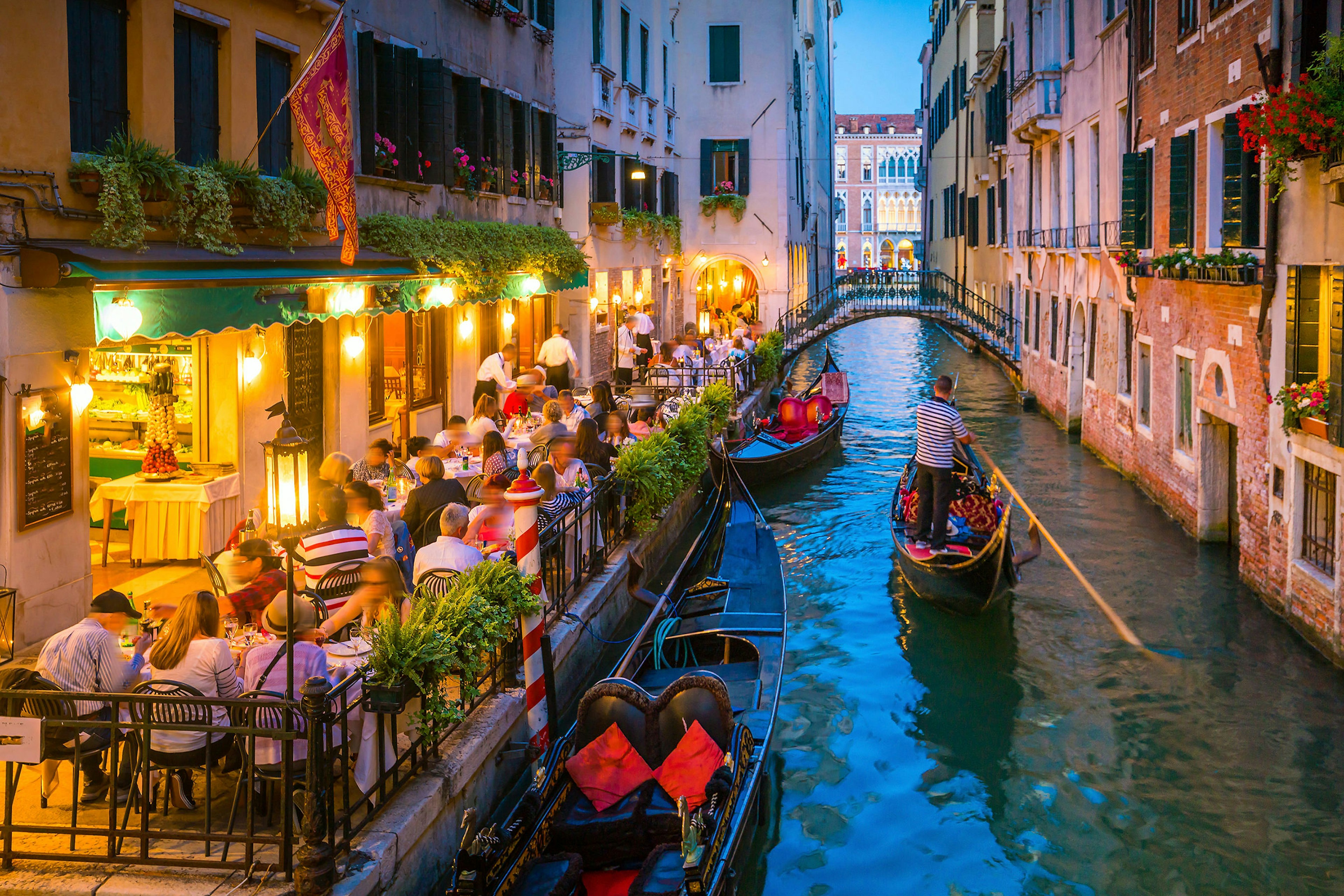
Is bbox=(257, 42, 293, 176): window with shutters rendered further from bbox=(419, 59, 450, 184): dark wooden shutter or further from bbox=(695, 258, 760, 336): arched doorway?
bbox=(695, 258, 760, 336): arched doorway

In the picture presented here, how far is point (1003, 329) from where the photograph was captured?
2748cm

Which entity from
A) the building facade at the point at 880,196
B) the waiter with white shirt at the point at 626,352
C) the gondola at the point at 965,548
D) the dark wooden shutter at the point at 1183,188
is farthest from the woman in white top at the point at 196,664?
the building facade at the point at 880,196

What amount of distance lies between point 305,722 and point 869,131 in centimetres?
8900

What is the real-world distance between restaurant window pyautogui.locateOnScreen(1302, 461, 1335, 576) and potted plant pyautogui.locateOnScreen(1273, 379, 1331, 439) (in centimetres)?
32

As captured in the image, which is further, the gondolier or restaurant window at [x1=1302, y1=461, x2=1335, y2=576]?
the gondolier

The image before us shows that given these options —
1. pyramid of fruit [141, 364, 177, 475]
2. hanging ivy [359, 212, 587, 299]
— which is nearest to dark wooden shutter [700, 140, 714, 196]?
hanging ivy [359, 212, 587, 299]

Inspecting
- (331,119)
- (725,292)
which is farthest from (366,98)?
(725,292)

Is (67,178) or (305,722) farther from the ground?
(67,178)

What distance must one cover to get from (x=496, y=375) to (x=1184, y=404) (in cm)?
717

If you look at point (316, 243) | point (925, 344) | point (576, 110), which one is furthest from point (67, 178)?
point (925, 344)

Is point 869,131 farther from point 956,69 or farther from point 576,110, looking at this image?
point 576,110

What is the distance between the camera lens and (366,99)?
11305 mm

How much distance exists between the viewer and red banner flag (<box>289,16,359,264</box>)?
303 inches

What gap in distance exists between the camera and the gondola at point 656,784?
16.7ft
